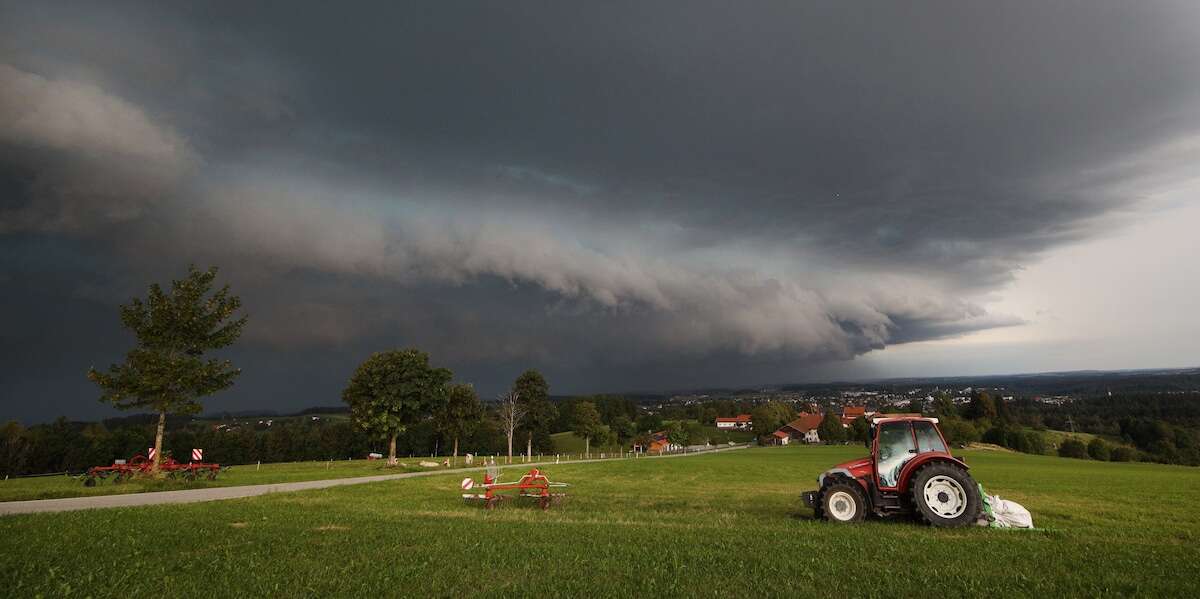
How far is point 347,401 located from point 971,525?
176 feet

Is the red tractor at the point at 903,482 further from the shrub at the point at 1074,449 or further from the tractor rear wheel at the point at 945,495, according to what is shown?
the shrub at the point at 1074,449

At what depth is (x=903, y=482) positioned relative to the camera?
45.4 ft

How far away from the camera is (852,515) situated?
13969 mm

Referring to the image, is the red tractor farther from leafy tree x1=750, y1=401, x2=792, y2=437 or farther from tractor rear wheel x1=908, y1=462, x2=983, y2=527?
leafy tree x1=750, y1=401, x2=792, y2=437

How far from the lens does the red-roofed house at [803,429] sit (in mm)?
148250

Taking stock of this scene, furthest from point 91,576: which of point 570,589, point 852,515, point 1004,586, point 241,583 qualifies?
point 852,515

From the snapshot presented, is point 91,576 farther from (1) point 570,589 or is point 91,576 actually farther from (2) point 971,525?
(2) point 971,525

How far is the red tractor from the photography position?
1307cm

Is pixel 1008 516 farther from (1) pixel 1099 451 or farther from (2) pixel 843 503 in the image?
(1) pixel 1099 451

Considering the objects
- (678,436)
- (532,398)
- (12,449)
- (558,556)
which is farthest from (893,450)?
(678,436)

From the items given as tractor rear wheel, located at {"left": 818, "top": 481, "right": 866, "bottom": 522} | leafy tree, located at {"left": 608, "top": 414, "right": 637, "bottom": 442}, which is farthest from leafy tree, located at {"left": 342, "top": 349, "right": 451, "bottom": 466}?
leafy tree, located at {"left": 608, "top": 414, "right": 637, "bottom": 442}

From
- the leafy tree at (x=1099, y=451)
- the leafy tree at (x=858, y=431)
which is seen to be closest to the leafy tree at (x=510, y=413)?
the leafy tree at (x=858, y=431)

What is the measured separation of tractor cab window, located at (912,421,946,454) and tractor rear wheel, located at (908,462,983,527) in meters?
0.72

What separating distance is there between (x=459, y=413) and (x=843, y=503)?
184 ft
